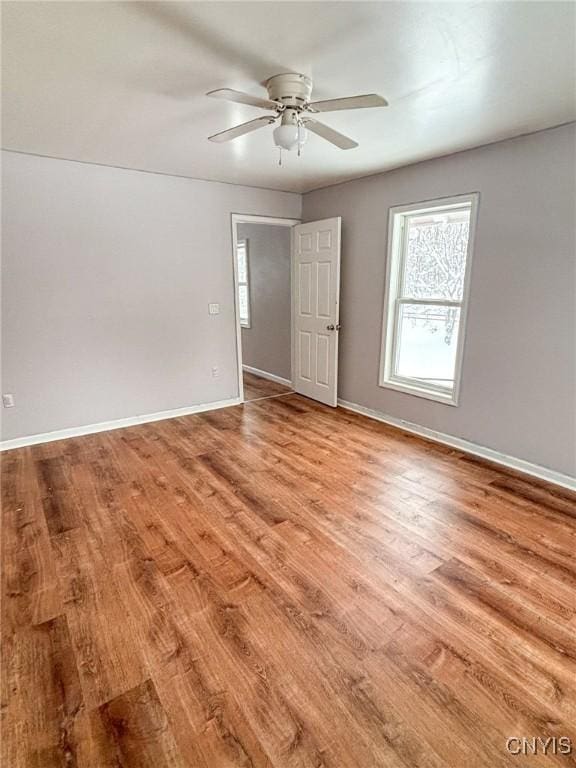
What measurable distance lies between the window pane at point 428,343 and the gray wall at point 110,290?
2025mm

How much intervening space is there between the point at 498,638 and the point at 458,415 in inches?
85.8

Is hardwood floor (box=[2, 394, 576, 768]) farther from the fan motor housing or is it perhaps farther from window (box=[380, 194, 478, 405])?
the fan motor housing

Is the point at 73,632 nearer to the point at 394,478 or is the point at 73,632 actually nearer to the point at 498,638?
the point at 498,638

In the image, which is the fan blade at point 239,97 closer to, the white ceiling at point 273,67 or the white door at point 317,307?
the white ceiling at point 273,67

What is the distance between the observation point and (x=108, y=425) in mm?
4035

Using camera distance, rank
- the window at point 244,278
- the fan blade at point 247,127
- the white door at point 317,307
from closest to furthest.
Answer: the fan blade at point 247,127 → the white door at point 317,307 → the window at point 244,278

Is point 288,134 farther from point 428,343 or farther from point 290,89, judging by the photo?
point 428,343

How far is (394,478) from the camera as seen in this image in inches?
120

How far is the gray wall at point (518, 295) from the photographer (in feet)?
9.00

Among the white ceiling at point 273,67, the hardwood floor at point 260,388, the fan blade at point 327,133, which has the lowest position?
the hardwood floor at point 260,388

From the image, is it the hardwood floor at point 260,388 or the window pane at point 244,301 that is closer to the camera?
the hardwood floor at point 260,388

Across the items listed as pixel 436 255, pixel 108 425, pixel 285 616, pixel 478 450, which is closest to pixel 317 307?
pixel 436 255

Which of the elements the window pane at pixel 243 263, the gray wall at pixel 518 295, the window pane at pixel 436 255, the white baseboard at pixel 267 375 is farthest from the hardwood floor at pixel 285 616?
the window pane at pixel 243 263

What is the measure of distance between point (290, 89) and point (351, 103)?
383 millimetres
